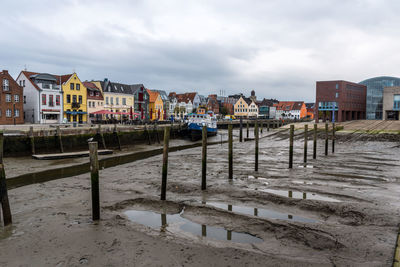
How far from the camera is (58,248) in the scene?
21.9 feet

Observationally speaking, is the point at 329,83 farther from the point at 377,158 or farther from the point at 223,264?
the point at 223,264

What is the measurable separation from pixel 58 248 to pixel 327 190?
981 centimetres

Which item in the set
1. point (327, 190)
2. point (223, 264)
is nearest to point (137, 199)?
point (223, 264)

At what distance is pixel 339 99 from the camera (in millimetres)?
61000

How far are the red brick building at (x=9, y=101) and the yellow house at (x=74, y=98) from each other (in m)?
7.55

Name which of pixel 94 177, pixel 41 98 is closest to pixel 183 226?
pixel 94 177

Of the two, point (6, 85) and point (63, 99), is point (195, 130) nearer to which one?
point (63, 99)

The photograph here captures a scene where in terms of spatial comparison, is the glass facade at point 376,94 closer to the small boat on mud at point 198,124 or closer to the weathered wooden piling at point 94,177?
the small boat on mud at point 198,124

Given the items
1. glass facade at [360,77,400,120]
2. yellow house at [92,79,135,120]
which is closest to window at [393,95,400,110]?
glass facade at [360,77,400,120]

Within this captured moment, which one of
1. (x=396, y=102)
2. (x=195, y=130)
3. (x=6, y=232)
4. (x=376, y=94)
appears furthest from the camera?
(x=376, y=94)

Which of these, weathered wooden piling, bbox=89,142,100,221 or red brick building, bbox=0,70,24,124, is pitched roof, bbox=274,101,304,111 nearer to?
red brick building, bbox=0,70,24,124

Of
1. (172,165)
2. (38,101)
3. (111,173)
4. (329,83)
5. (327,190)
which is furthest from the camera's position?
(329,83)

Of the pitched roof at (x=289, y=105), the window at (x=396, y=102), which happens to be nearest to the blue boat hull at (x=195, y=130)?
the window at (x=396, y=102)

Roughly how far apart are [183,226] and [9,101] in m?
44.9
